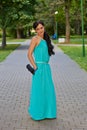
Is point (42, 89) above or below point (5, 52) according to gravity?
above

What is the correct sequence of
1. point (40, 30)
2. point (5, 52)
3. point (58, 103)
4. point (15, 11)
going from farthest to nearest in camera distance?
point (15, 11), point (5, 52), point (58, 103), point (40, 30)

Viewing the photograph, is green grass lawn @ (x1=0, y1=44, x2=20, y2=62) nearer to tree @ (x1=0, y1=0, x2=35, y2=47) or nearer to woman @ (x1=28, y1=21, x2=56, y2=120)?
tree @ (x1=0, y1=0, x2=35, y2=47)

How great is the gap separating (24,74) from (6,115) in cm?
761

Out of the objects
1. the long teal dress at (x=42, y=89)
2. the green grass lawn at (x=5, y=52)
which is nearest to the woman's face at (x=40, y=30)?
the long teal dress at (x=42, y=89)

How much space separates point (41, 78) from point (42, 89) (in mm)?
199

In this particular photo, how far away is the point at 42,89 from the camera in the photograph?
7.03 m

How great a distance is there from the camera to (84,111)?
25.7 feet

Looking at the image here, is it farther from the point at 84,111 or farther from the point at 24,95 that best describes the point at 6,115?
the point at 24,95

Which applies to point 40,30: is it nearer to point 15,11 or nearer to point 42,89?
point 42,89

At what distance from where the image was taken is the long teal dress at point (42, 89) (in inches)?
275

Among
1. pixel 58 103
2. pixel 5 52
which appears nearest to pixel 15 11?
pixel 5 52

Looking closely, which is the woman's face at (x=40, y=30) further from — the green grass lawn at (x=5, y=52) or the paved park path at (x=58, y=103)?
the green grass lawn at (x=5, y=52)

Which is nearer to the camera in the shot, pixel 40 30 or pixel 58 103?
pixel 40 30

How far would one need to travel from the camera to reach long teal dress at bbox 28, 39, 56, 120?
6.99 m
